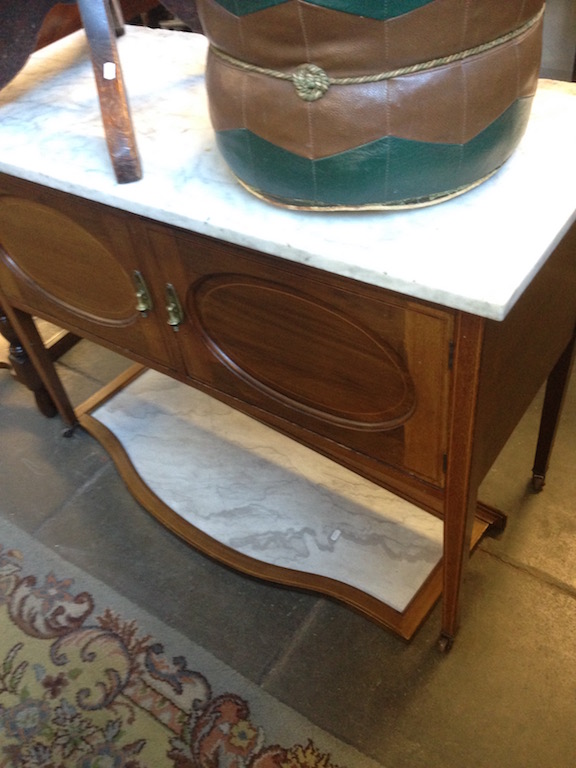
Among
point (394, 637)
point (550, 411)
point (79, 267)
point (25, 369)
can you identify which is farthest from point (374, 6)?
point (25, 369)

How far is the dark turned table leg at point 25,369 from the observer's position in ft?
4.63

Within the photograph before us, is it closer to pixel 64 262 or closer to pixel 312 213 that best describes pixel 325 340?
pixel 312 213

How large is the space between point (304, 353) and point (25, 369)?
0.91 m

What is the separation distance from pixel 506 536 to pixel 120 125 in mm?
905

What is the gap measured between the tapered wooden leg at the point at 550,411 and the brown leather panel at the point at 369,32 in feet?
1.77

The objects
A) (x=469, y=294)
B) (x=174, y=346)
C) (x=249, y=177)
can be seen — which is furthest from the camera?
(x=174, y=346)

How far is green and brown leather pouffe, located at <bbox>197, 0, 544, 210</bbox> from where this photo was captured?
53 cm

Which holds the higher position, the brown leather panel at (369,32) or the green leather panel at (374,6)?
the green leather panel at (374,6)

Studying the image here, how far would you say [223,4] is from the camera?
0.57 m

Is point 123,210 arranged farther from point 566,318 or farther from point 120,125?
point 566,318

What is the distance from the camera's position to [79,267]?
3.14 feet

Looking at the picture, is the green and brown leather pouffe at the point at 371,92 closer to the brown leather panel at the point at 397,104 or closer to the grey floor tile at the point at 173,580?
the brown leather panel at the point at 397,104

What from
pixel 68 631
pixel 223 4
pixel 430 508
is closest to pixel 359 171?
pixel 223 4

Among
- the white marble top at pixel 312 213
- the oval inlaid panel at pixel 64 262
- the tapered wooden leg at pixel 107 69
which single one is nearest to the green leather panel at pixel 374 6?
Result: the white marble top at pixel 312 213
